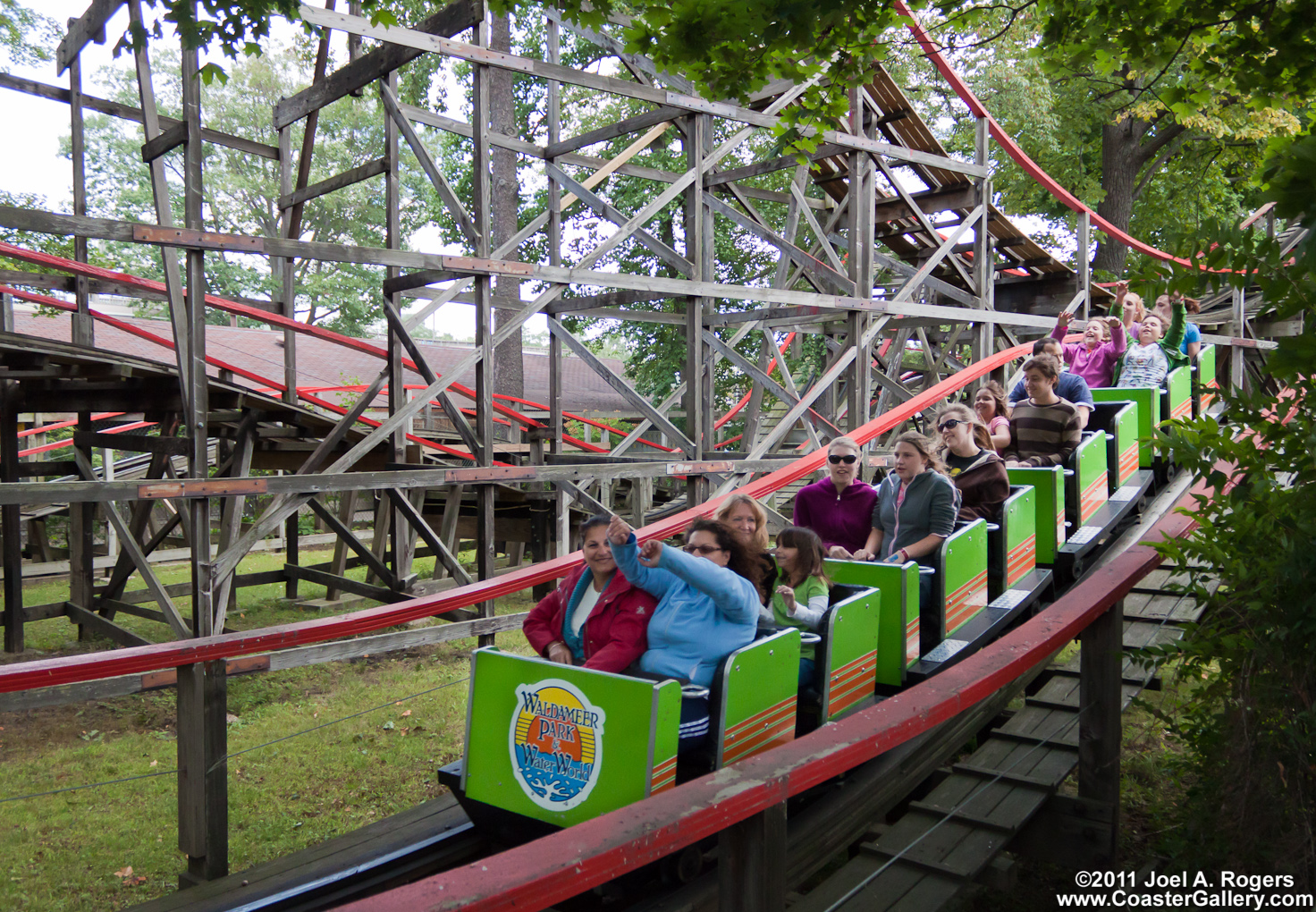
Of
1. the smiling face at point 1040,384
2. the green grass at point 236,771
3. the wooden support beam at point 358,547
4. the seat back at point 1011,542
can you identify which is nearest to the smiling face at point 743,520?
the green grass at point 236,771

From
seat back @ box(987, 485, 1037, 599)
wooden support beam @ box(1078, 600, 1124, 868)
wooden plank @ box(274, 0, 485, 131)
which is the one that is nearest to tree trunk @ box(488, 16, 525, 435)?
wooden plank @ box(274, 0, 485, 131)

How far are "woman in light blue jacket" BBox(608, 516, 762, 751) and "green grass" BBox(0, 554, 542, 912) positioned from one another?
1.32 m

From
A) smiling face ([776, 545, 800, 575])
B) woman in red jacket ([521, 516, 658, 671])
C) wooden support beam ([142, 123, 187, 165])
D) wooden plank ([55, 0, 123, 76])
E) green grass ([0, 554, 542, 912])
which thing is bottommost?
green grass ([0, 554, 542, 912])

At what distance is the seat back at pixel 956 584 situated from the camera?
438cm

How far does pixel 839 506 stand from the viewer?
502 centimetres

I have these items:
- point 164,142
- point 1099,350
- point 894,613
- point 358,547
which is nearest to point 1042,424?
→ point 1099,350

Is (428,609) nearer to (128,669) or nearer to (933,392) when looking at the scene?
(128,669)

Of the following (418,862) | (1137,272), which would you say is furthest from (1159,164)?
(418,862)

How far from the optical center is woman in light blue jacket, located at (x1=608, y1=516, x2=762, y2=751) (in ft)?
10.9

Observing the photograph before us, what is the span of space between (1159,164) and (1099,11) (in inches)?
607

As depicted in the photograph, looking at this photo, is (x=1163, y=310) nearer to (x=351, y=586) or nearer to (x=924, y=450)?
(x=924, y=450)

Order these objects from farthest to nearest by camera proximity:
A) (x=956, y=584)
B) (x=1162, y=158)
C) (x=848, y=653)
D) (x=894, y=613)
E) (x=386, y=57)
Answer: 1. (x=1162, y=158)
2. (x=386, y=57)
3. (x=956, y=584)
4. (x=894, y=613)
5. (x=848, y=653)

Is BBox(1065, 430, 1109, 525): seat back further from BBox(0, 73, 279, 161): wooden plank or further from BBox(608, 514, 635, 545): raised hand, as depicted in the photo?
BBox(0, 73, 279, 161): wooden plank

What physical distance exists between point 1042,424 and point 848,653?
2913mm
